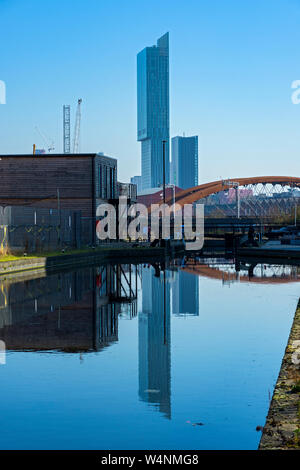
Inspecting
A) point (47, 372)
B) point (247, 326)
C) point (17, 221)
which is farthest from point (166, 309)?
point (17, 221)

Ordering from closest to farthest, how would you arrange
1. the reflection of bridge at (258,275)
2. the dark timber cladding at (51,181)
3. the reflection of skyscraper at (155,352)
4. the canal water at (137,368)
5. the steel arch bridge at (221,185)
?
the canal water at (137,368), the reflection of skyscraper at (155,352), the reflection of bridge at (258,275), the dark timber cladding at (51,181), the steel arch bridge at (221,185)

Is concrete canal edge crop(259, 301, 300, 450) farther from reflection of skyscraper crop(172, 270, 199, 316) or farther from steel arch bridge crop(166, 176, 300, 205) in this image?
steel arch bridge crop(166, 176, 300, 205)

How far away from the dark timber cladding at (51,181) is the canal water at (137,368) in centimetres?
3289

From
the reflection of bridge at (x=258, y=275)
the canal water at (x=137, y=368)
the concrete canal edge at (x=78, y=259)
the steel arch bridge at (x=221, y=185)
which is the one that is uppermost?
the steel arch bridge at (x=221, y=185)

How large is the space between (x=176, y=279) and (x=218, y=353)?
62.5ft

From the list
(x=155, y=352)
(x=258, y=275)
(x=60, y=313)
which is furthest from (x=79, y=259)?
(x=155, y=352)

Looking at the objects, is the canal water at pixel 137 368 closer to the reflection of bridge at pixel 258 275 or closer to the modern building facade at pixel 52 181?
the reflection of bridge at pixel 258 275

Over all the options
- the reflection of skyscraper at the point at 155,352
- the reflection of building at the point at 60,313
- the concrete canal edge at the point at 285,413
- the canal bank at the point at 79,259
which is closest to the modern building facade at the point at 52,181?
the canal bank at the point at 79,259

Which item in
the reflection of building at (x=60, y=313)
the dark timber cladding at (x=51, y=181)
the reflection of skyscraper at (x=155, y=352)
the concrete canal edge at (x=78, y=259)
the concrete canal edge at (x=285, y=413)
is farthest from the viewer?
the dark timber cladding at (x=51, y=181)

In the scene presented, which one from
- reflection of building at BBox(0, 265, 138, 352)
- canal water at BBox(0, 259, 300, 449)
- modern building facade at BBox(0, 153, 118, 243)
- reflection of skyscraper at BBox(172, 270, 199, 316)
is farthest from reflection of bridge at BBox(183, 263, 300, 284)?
modern building facade at BBox(0, 153, 118, 243)

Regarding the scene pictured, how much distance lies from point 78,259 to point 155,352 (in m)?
29.1

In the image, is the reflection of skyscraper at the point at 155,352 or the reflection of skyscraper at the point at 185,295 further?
the reflection of skyscraper at the point at 185,295

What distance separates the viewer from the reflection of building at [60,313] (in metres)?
14.4
